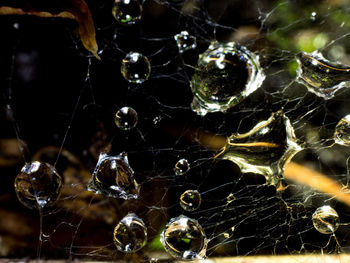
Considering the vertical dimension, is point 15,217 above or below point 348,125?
below

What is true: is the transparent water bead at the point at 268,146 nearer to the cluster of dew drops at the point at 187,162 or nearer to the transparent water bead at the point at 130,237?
the cluster of dew drops at the point at 187,162

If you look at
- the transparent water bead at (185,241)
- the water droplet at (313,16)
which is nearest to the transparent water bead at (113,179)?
the transparent water bead at (185,241)

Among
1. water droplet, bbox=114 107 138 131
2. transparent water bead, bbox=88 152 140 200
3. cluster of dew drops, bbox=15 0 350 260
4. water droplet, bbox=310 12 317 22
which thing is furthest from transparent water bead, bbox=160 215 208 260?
water droplet, bbox=310 12 317 22

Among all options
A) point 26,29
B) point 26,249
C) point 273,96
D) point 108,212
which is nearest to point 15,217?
point 26,249

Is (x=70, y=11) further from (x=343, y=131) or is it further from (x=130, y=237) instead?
(x=343, y=131)

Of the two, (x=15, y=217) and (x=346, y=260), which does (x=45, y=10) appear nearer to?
(x=15, y=217)

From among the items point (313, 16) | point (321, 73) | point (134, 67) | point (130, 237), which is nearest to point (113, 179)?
point (130, 237)

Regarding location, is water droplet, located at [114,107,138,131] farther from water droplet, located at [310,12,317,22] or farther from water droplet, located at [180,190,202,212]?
water droplet, located at [310,12,317,22]
